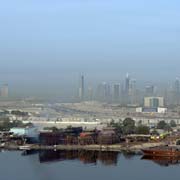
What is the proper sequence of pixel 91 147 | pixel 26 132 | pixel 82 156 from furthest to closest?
1. pixel 26 132
2. pixel 91 147
3. pixel 82 156

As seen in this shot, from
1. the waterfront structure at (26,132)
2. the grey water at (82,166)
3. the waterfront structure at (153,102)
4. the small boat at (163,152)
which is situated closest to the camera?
the grey water at (82,166)

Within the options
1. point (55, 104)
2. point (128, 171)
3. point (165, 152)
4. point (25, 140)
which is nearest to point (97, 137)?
point (25, 140)

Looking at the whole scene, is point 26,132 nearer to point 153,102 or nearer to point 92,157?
point 92,157

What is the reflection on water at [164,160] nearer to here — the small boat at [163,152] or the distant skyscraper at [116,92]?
the small boat at [163,152]

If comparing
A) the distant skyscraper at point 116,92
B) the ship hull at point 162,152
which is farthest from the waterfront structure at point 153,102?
the ship hull at point 162,152

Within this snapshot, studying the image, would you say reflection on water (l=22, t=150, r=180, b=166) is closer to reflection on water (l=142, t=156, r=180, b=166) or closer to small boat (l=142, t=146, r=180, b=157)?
reflection on water (l=142, t=156, r=180, b=166)

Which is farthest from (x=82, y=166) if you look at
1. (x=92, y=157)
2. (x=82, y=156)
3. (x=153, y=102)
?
(x=153, y=102)

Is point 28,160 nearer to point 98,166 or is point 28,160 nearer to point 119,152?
point 98,166

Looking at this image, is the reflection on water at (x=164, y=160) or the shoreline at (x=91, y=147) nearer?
the reflection on water at (x=164, y=160)

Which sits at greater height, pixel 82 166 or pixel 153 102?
pixel 153 102
